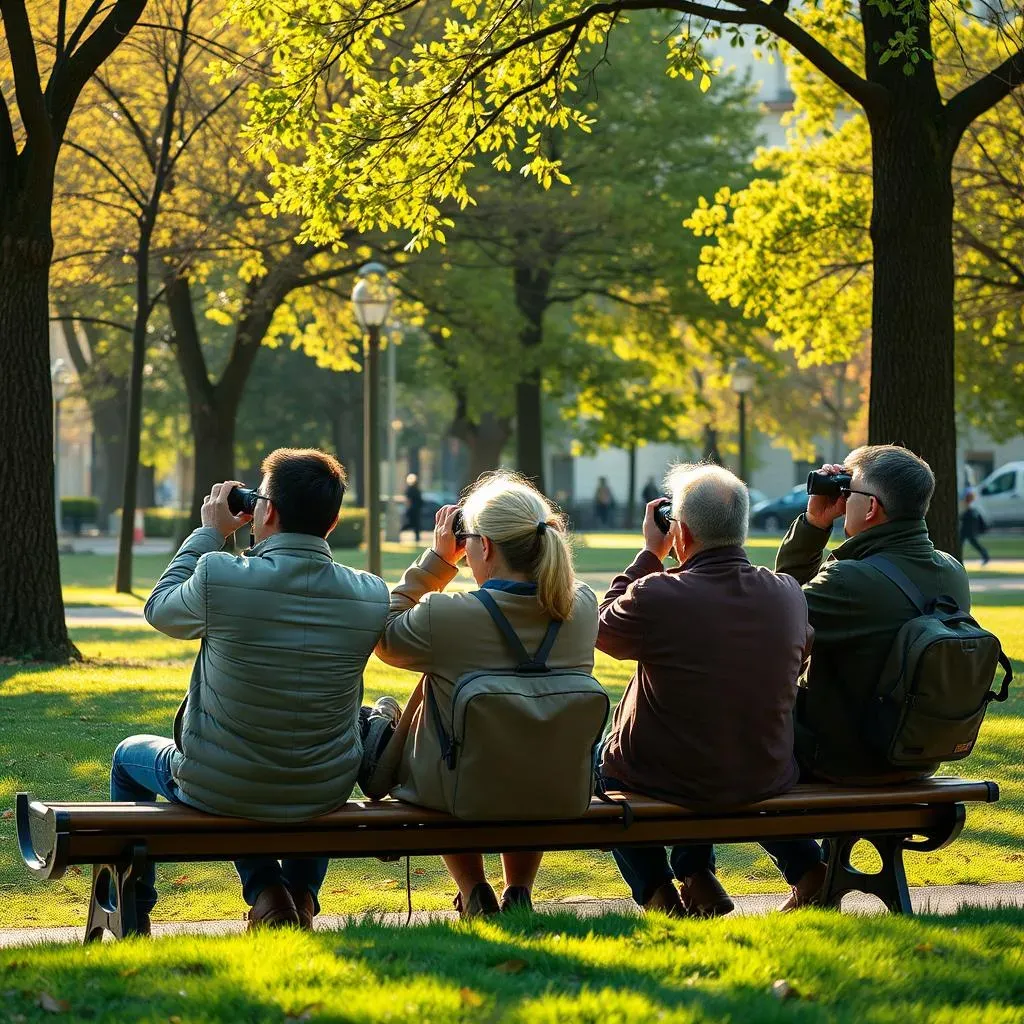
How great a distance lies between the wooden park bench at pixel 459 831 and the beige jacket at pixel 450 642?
0.18 metres

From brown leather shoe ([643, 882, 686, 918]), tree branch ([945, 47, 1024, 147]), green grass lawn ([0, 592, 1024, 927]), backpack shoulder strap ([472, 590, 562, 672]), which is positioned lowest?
green grass lawn ([0, 592, 1024, 927])

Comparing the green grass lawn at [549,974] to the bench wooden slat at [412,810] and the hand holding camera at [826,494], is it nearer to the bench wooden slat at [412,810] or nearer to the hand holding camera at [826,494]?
the bench wooden slat at [412,810]

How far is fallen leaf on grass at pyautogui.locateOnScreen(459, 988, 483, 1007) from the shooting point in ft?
13.3

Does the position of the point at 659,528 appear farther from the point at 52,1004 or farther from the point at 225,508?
the point at 52,1004

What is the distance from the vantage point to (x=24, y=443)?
1254 cm

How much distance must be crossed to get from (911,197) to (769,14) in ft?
5.39

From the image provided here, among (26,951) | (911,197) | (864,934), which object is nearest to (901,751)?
(864,934)

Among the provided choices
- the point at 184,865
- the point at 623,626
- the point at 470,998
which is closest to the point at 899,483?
the point at 623,626

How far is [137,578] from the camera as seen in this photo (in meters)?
28.9

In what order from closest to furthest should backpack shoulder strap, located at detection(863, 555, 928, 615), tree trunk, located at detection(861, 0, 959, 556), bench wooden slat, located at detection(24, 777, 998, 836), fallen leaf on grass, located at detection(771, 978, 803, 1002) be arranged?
fallen leaf on grass, located at detection(771, 978, 803, 1002) < bench wooden slat, located at detection(24, 777, 998, 836) < backpack shoulder strap, located at detection(863, 555, 928, 615) < tree trunk, located at detection(861, 0, 959, 556)

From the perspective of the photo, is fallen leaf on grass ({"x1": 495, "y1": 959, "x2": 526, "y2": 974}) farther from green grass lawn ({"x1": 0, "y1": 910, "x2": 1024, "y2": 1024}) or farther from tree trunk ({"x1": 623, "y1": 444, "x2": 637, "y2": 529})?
tree trunk ({"x1": 623, "y1": 444, "x2": 637, "y2": 529})

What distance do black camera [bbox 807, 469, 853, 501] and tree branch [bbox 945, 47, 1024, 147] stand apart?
7138 mm

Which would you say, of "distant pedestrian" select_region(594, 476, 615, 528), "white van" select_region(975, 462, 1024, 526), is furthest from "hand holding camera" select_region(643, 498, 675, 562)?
"distant pedestrian" select_region(594, 476, 615, 528)

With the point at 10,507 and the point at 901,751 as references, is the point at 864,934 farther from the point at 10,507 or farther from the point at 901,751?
the point at 10,507
